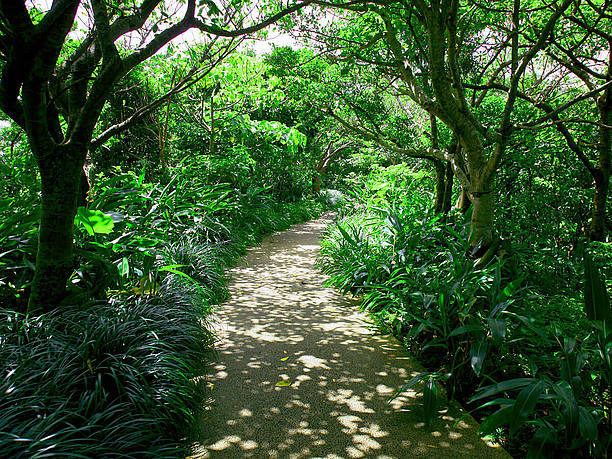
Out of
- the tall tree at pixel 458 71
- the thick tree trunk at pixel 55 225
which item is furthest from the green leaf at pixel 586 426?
the thick tree trunk at pixel 55 225

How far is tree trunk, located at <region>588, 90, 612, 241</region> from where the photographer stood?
4.89m

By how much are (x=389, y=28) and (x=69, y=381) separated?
15.7 feet

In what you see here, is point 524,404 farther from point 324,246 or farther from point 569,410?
point 324,246

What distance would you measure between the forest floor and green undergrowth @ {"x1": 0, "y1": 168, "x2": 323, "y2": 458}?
0.25 meters

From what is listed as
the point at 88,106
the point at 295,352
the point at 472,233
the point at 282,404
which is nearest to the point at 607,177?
the point at 472,233

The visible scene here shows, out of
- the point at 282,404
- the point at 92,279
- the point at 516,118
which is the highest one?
the point at 516,118

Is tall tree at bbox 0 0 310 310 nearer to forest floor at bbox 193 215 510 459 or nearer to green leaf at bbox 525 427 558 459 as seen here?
forest floor at bbox 193 215 510 459

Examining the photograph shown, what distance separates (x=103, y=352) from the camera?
2391 mm

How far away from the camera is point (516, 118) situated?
5801 mm

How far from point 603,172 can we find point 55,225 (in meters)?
6.06

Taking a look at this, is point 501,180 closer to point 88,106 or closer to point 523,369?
point 523,369

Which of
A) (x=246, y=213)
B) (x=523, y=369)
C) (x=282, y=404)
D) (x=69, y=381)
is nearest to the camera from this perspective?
(x=69, y=381)

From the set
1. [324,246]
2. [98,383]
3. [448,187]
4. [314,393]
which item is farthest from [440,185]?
[98,383]

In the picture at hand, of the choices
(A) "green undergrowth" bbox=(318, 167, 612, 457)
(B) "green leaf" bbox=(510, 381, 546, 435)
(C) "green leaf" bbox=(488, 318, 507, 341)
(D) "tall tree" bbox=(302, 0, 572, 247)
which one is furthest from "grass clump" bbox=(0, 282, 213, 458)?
(D) "tall tree" bbox=(302, 0, 572, 247)
